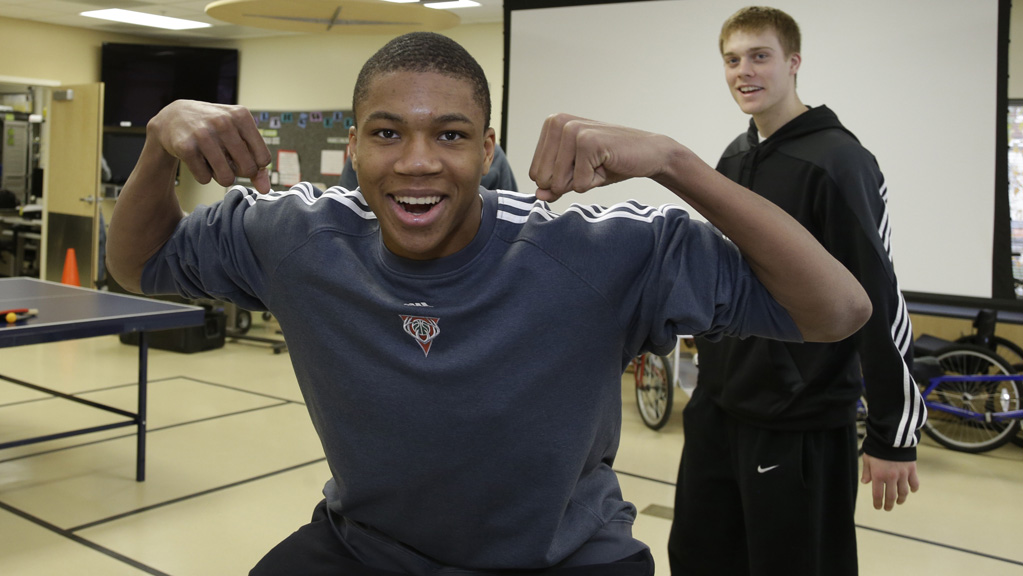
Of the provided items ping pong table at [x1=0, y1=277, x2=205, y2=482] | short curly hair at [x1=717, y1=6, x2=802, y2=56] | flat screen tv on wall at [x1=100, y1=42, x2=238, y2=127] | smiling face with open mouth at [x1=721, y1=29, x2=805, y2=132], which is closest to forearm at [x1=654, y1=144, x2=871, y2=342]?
smiling face with open mouth at [x1=721, y1=29, x2=805, y2=132]

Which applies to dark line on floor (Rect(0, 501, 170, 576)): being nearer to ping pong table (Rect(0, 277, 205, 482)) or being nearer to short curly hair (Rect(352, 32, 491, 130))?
ping pong table (Rect(0, 277, 205, 482))

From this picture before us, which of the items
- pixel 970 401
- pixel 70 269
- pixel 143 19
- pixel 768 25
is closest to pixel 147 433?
pixel 768 25

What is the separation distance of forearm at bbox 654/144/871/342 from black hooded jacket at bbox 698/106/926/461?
76cm

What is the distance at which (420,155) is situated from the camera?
1230 mm

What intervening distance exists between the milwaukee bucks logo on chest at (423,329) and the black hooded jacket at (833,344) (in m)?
1.04

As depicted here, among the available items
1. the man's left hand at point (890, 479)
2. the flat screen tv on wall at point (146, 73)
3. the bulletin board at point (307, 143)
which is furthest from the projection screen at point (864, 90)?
the flat screen tv on wall at point (146, 73)

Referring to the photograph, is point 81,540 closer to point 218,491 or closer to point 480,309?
point 218,491

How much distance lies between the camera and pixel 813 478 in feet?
6.57

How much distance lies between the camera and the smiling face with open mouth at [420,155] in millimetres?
1234

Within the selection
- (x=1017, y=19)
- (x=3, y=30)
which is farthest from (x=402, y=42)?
(x=3, y=30)

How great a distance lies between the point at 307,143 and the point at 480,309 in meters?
8.59

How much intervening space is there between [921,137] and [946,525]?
171cm

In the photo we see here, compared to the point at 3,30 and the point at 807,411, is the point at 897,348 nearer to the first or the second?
the point at 807,411

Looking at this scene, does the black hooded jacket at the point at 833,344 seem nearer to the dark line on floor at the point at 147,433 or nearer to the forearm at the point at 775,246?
the forearm at the point at 775,246
